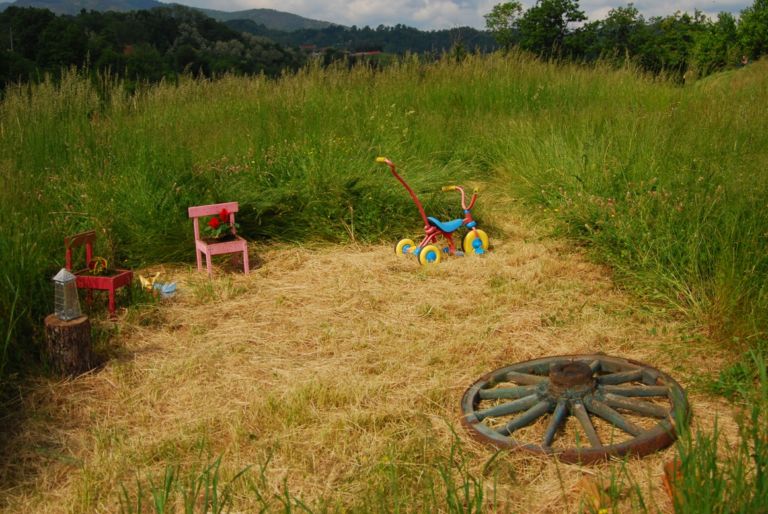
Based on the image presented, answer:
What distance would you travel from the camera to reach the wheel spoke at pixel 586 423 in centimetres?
289

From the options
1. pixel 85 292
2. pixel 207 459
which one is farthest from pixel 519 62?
pixel 207 459

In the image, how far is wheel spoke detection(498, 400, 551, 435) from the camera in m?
3.09

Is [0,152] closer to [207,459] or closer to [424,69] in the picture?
[207,459]

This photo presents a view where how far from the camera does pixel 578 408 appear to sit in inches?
122

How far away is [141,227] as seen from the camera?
5480 millimetres

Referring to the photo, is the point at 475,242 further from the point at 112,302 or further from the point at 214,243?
the point at 112,302

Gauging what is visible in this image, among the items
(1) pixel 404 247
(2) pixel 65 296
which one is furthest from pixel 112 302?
(1) pixel 404 247

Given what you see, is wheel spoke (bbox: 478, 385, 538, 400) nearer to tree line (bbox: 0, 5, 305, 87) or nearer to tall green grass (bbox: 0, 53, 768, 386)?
tall green grass (bbox: 0, 53, 768, 386)

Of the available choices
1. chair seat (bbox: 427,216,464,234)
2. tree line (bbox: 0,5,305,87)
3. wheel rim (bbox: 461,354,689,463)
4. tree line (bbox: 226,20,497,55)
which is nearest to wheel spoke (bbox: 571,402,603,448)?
wheel rim (bbox: 461,354,689,463)

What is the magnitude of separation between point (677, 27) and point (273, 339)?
19.4 meters

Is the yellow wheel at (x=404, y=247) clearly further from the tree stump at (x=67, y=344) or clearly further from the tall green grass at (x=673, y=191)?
the tree stump at (x=67, y=344)

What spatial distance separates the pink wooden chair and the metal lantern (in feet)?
4.71

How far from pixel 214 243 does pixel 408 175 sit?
1871 mm

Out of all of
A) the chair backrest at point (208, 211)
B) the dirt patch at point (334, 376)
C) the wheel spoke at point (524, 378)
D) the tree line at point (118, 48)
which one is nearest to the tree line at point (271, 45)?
the tree line at point (118, 48)
